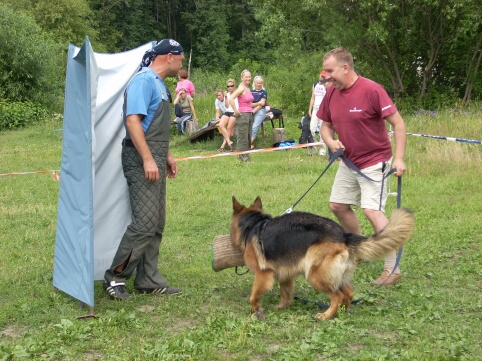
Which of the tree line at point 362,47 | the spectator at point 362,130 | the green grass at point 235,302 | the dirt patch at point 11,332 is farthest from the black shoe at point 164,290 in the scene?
the tree line at point 362,47

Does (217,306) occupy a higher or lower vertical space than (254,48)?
lower

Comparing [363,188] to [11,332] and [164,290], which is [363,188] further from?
[11,332]

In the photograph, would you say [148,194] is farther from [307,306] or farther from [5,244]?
[5,244]

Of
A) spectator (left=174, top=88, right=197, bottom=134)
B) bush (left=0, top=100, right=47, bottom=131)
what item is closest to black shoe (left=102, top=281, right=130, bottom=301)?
spectator (left=174, top=88, right=197, bottom=134)

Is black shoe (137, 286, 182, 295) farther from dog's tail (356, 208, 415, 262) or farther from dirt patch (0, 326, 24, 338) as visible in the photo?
dog's tail (356, 208, 415, 262)

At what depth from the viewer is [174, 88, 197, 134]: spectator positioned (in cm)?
1759

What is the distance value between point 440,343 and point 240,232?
181 cm

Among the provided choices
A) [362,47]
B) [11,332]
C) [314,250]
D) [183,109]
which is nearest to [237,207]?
[314,250]

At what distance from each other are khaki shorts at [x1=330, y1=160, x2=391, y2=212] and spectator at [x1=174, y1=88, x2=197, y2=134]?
12.3 m

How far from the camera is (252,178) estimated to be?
10.8m

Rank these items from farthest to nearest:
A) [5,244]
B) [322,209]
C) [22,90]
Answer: [22,90] → [322,209] → [5,244]

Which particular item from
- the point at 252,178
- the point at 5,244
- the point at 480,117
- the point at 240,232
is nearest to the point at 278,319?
the point at 240,232

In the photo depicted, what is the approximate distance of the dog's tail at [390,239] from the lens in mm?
4492

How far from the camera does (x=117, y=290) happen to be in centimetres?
523
